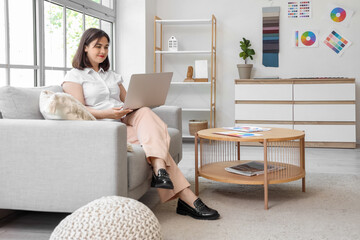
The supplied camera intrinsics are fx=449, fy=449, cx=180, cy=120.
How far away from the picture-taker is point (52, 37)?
3.79 m

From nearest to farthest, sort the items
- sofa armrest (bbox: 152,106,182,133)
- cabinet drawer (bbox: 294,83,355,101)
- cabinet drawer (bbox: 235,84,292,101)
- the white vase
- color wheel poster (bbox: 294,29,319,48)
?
sofa armrest (bbox: 152,106,182,133) → cabinet drawer (bbox: 294,83,355,101) → cabinet drawer (bbox: 235,84,292,101) → the white vase → color wheel poster (bbox: 294,29,319,48)

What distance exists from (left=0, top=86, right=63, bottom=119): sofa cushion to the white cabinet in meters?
3.30

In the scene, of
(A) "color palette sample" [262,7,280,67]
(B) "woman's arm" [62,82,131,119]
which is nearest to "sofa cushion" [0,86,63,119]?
(B) "woman's arm" [62,82,131,119]

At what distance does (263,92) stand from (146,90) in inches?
110

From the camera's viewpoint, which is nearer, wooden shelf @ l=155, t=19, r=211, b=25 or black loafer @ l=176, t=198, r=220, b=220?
black loafer @ l=176, t=198, r=220, b=220

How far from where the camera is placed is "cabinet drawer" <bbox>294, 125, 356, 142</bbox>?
5.11 m

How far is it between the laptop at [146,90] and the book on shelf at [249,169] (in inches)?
26.0

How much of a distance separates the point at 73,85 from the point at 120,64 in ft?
8.94

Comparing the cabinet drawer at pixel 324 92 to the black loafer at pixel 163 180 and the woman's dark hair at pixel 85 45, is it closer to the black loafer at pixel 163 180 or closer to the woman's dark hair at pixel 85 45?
the woman's dark hair at pixel 85 45

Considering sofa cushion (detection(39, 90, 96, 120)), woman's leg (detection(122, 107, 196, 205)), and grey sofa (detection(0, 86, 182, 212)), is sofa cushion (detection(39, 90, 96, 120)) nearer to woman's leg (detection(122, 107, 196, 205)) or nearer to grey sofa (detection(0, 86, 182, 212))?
grey sofa (detection(0, 86, 182, 212))

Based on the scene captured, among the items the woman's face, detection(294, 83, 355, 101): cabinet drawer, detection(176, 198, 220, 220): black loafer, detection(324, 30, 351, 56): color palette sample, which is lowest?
detection(176, 198, 220, 220): black loafer

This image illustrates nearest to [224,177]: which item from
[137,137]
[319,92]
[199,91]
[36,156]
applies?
[137,137]

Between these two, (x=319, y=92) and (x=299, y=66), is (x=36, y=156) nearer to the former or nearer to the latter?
(x=319, y=92)

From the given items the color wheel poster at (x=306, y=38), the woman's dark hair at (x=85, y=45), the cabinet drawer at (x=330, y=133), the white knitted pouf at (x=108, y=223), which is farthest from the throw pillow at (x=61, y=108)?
the color wheel poster at (x=306, y=38)
